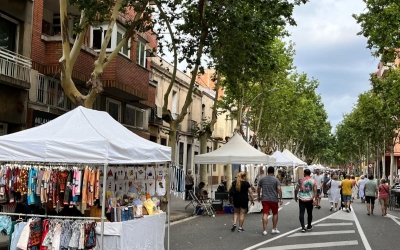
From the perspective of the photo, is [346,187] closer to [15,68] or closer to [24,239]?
[15,68]

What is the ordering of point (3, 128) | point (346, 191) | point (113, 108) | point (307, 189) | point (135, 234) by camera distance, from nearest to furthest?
point (135, 234) < point (307, 189) < point (3, 128) < point (346, 191) < point (113, 108)

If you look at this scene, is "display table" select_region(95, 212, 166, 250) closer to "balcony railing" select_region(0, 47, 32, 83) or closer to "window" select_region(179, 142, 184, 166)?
"balcony railing" select_region(0, 47, 32, 83)

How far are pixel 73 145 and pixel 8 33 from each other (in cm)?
992

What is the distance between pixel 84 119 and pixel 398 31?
1311cm

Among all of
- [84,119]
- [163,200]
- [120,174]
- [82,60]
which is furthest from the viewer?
[82,60]

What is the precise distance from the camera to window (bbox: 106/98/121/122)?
872 inches

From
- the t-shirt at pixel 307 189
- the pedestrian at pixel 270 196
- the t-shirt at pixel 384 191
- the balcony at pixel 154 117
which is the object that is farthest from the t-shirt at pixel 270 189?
the balcony at pixel 154 117

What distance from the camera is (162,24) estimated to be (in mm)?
17812

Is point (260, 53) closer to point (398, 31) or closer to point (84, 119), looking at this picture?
point (398, 31)

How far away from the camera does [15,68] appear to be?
15.5 meters

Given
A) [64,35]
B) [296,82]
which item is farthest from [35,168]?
[296,82]

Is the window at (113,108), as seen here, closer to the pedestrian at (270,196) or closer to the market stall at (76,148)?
the pedestrian at (270,196)

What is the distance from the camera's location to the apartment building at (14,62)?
15250mm

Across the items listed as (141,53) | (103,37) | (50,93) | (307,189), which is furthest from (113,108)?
(307,189)
